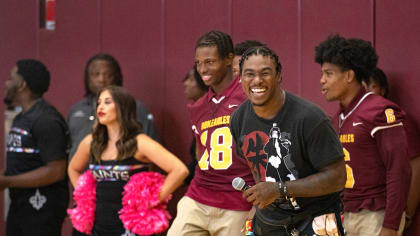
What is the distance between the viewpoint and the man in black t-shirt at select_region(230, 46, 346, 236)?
3420 millimetres

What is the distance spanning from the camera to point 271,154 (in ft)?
11.7

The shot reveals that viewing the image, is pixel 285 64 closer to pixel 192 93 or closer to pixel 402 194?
pixel 192 93

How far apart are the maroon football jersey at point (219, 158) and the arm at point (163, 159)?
681 millimetres

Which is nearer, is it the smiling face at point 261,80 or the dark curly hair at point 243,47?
the smiling face at point 261,80

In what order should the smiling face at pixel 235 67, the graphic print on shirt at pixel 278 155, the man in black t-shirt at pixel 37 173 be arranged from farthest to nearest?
the man in black t-shirt at pixel 37 173, the smiling face at pixel 235 67, the graphic print on shirt at pixel 278 155

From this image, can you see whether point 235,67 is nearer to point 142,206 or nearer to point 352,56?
point 352,56

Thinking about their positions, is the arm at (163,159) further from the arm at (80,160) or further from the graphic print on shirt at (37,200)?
the graphic print on shirt at (37,200)

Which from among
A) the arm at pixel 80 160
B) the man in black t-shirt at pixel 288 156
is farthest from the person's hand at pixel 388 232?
the arm at pixel 80 160

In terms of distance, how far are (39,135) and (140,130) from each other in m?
0.97

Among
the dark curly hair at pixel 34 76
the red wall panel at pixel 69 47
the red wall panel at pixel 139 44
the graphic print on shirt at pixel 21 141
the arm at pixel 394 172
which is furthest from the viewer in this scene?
the red wall panel at pixel 69 47

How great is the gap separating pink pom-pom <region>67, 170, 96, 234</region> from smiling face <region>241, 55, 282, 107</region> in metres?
2.20

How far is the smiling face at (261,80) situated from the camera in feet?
11.7

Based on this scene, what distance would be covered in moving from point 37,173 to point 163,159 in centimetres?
115

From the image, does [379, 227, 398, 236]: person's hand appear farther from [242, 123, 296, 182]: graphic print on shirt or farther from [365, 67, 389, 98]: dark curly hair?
[365, 67, 389, 98]: dark curly hair
